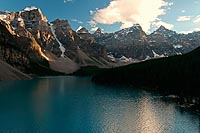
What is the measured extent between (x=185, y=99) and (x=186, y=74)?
29.6 metres

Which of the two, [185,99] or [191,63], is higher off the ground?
[191,63]

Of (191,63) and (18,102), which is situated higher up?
(191,63)

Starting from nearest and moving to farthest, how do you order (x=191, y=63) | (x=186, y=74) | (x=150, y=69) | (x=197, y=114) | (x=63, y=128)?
(x=63, y=128)
(x=197, y=114)
(x=186, y=74)
(x=191, y=63)
(x=150, y=69)

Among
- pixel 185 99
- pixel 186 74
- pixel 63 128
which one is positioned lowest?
pixel 63 128

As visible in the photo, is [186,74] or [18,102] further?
[186,74]

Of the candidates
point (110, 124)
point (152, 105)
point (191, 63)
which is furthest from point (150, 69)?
point (110, 124)

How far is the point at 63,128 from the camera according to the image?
70250 mm

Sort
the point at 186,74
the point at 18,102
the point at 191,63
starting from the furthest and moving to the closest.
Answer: the point at 191,63, the point at 186,74, the point at 18,102

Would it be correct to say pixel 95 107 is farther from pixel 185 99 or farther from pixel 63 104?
pixel 185 99

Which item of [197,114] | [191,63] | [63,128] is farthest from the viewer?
[191,63]

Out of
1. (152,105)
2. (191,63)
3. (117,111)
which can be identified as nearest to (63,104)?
(117,111)

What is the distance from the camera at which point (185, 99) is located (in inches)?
4616

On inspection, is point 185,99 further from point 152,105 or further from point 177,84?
point 177,84

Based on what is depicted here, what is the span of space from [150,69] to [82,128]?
12285 centimetres
